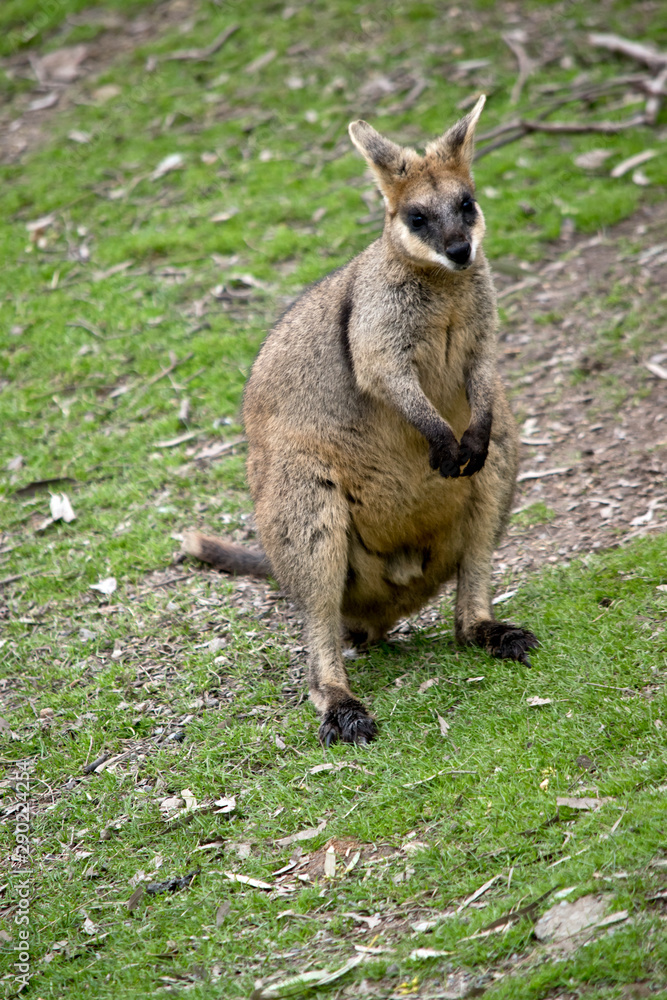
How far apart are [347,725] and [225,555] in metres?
1.70

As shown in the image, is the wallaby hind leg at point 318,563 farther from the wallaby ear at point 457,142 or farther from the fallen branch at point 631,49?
the fallen branch at point 631,49

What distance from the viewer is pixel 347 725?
431 centimetres

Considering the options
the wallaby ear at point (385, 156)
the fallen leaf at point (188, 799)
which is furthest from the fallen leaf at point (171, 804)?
the wallaby ear at point (385, 156)

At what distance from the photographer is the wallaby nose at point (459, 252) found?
4137 millimetres

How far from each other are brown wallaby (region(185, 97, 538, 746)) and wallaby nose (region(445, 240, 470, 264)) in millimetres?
59

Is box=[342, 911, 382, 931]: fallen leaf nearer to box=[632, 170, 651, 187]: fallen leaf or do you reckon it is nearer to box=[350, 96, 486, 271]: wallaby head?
box=[350, 96, 486, 271]: wallaby head

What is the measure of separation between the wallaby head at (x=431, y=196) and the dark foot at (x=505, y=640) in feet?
5.20

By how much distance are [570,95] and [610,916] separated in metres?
8.29

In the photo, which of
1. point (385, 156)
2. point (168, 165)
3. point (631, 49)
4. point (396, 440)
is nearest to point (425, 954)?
point (396, 440)

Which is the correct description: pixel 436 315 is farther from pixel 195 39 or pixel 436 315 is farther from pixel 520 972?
pixel 195 39

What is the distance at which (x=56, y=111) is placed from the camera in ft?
37.5

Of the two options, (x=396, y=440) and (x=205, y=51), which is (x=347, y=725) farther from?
(x=205, y=51)

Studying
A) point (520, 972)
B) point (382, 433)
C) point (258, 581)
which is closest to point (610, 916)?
point (520, 972)

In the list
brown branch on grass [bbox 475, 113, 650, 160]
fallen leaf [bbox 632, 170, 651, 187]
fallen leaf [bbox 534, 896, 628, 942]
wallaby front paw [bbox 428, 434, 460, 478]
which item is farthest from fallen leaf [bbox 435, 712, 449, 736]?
brown branch on grass [bbox 475, 113, 650, 160]
